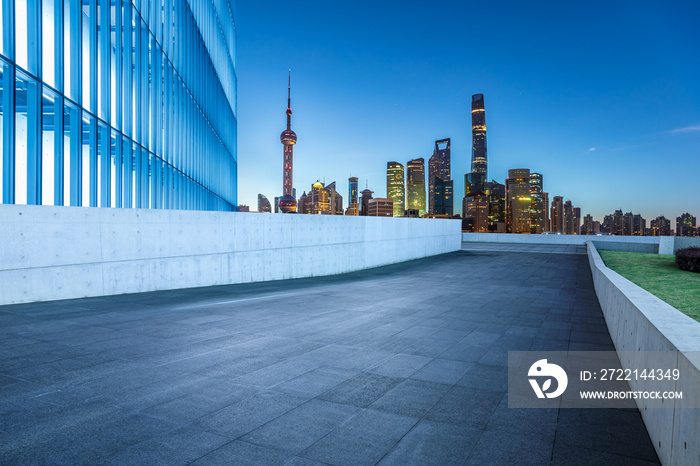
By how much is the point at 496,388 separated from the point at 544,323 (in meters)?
4.32

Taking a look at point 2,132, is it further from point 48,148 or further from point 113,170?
point 113,170

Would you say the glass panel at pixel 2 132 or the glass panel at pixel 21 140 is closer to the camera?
the glass panel at pixel 2 132

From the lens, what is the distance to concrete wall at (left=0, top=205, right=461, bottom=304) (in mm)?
9398

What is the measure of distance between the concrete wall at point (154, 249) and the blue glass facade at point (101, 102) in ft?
6.49

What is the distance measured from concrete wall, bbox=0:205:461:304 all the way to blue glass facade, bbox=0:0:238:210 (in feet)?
6.49

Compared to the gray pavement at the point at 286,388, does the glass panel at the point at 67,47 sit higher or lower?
higher

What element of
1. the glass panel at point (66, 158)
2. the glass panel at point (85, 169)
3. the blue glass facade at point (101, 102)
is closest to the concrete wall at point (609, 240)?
the blue glass facade at point (101, 102)

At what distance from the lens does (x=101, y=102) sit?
1456 centimetres

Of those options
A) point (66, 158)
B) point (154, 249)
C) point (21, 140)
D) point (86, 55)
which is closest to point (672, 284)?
point (154, 249)

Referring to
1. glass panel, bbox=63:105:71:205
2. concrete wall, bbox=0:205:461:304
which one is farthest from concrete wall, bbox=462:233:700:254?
glass panel, bbox=63:105:71:205

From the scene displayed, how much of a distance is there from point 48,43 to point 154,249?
6.89 m

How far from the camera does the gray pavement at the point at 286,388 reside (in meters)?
3.46

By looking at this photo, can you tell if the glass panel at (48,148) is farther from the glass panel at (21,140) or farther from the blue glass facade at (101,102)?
the glass panel at (21,140)

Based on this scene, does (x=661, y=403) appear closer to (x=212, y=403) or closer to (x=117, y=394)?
(x=212, y=403)
